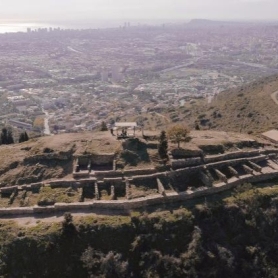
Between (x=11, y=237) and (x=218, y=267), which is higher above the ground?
(x=11, y=237)

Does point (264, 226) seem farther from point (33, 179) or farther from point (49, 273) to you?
point (33, 179)

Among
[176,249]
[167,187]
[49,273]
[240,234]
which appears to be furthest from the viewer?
[167,187]

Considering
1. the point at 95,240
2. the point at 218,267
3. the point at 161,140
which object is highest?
the point at 161,140

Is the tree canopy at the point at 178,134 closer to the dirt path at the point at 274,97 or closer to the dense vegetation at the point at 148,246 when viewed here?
the dense vegetation at the point at 148,246

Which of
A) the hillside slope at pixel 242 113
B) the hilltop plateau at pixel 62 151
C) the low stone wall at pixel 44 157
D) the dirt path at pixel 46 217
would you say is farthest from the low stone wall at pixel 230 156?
the hillside slope at pixel 242 113

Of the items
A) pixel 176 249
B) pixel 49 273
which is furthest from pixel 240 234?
pixel 49 273

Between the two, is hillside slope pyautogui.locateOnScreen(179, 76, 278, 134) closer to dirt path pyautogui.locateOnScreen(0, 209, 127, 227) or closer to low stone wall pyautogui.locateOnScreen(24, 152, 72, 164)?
low stone wall pyautogui.locateOnScreen(24, 152, 72, 164)

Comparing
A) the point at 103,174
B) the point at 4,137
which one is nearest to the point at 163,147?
the point at 103,174

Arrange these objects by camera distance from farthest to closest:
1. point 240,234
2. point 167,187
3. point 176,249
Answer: point 167,187, point 240,234, point 176,249
